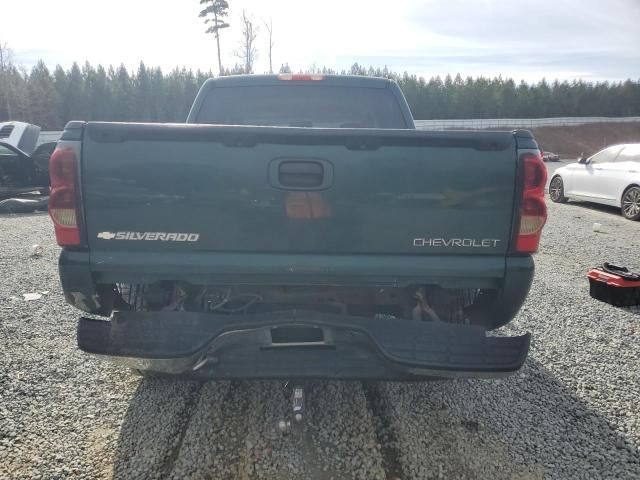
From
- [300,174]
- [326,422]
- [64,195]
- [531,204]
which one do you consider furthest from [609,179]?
[64,195]

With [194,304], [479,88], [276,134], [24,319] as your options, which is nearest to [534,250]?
[276,134]

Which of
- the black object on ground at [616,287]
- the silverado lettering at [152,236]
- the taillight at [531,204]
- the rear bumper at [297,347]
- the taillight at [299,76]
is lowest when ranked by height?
the black object on ground at [616,287]

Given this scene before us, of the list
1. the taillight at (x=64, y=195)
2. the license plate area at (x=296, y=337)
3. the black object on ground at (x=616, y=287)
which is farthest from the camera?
the black object on ground at (x=616, y=287)

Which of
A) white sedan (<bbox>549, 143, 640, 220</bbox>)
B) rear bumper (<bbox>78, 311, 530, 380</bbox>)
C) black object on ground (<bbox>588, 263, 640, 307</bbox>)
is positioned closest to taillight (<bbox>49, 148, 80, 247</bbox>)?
rear bumper (<bbox>78, 311, 530, 380</bbox>)

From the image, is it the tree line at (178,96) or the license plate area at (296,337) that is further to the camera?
→ the tree line at (178,96)

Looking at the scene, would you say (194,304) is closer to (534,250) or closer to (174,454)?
(174,454)

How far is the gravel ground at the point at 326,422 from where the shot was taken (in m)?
2.39

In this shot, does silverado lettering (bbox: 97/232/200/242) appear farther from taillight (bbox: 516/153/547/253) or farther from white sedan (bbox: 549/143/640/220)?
white sedan (bbox: 549/143/640/220)

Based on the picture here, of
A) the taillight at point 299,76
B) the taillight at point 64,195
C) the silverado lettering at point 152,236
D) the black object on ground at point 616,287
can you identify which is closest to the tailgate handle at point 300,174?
the silverado lettering at point 152,236

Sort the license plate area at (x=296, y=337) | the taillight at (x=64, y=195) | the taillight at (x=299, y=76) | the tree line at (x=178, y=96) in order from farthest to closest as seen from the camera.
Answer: the tree line at (x=178, y=96), the taillight at (x=299, y=76), the license plate area at (x=296, y=337), the taillight at (x=64, y=195)

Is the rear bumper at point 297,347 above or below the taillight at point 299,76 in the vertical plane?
below

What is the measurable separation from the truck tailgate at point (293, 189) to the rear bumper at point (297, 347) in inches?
14.9

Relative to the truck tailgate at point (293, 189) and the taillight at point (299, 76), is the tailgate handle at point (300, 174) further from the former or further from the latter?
the taillight at point (299, 76)

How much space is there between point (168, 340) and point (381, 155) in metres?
1.44
